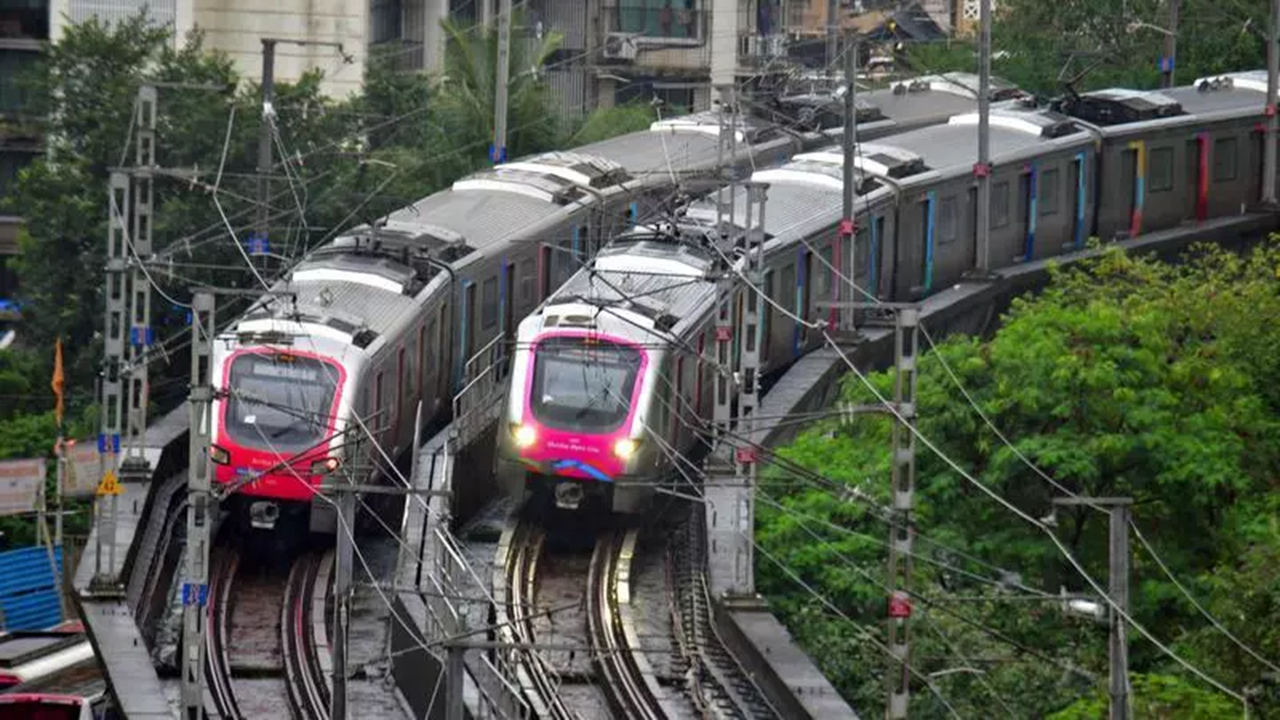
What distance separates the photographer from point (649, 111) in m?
63.6

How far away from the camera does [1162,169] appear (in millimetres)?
51531

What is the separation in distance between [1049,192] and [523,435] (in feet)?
56.8

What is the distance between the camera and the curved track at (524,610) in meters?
28.9

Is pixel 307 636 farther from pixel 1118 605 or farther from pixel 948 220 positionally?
pixel 948 220

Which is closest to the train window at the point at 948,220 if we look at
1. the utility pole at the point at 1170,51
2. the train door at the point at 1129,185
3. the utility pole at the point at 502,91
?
the train door at the point at 1129,185

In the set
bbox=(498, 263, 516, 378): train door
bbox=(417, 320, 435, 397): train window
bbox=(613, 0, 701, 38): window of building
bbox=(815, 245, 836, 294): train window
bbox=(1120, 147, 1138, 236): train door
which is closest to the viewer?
bbox=(417, 320, 435, 397): train window

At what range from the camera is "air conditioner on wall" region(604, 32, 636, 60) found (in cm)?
7506

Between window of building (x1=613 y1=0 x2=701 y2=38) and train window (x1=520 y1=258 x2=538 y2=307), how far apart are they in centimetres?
3575

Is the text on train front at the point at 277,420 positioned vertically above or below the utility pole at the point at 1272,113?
below

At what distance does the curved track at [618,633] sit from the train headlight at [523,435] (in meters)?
1.62

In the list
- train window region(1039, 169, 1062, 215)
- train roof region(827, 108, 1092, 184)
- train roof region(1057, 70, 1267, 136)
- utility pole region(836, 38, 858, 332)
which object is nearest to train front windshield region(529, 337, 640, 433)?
utility pole region(836, 38, 858, 332)

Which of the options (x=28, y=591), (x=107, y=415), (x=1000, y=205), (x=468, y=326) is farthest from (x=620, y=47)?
(x=107, y=415)

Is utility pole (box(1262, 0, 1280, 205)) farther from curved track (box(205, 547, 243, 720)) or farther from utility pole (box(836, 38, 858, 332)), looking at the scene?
curved track (box(205, 547, 243, 720))

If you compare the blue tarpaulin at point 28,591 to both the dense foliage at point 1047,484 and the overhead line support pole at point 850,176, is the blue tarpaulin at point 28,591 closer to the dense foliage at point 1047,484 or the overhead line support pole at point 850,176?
the dense foliage at point 1047,484
